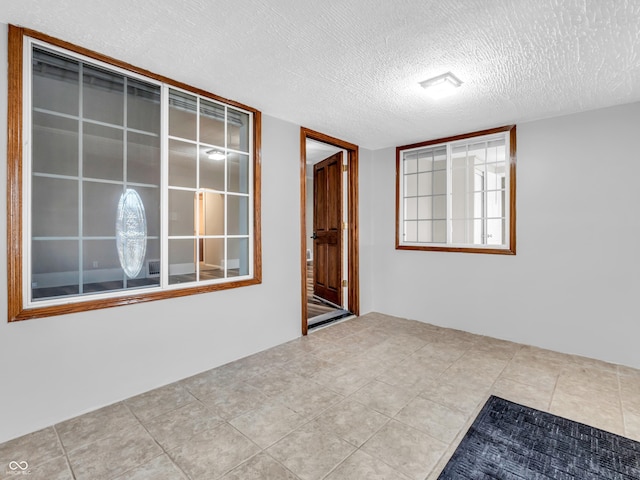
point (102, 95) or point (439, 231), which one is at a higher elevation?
point (102, 95)

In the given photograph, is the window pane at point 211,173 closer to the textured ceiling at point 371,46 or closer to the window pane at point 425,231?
the textured ceiling at point 371,46

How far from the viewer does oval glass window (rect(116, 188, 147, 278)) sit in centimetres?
232

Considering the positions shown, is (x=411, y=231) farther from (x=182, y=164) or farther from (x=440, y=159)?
(x=182, y=164)

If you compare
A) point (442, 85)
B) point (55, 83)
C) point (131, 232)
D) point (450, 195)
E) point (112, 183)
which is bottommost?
point (131, 232)

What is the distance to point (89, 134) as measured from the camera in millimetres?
2174

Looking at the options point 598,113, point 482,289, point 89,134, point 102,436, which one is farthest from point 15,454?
point 598,113

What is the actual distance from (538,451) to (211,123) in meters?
3.25

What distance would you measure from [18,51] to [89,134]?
0.52m

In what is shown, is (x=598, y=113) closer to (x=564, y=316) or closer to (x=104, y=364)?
(x=564, y=316)

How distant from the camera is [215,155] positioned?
286 cm

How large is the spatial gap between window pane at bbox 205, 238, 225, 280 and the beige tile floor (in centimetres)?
81

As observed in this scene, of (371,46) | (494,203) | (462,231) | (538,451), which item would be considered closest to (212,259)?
(371,46)

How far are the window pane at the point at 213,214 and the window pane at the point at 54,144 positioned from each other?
95 cm

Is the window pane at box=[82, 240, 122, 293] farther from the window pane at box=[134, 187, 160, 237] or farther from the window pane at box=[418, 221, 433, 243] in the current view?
the window pane at box=[418, 221, 433, 243]
